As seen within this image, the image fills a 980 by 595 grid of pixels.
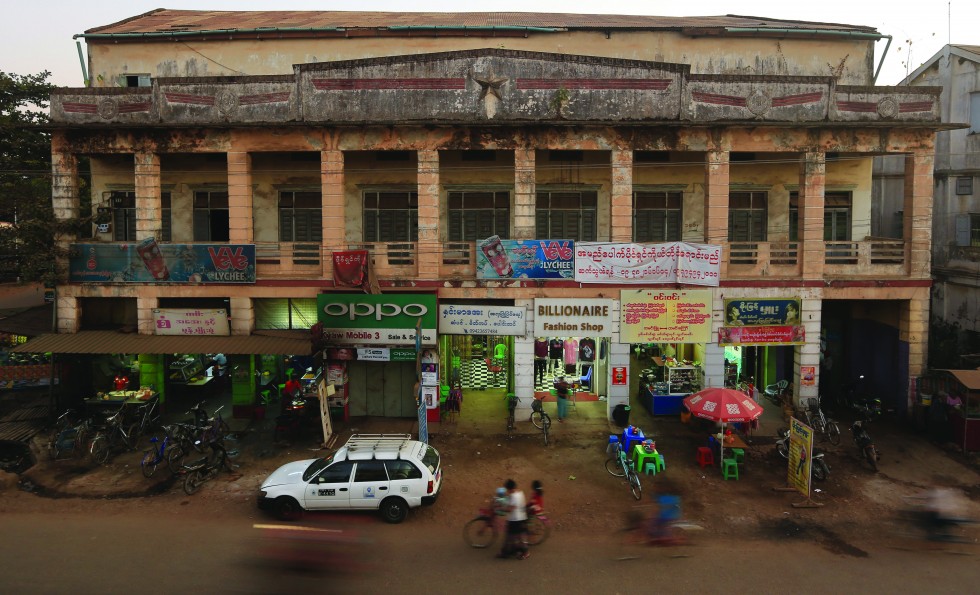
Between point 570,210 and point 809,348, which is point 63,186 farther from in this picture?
point 809,348

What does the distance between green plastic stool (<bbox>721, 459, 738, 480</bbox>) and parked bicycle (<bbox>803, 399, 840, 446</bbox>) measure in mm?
4546

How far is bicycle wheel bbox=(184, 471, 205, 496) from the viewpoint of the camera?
15.3m

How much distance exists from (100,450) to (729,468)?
17.2m

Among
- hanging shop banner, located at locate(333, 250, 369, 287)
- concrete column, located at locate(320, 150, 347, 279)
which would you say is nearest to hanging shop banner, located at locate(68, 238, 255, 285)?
concrete column, located at locate(320, 150, 347, 279)

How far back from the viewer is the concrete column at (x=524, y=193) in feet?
65.1

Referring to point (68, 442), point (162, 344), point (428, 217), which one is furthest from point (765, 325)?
point (68, 442)

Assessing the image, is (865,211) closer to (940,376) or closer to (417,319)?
(940,376)

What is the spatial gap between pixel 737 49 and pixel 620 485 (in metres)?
17.4

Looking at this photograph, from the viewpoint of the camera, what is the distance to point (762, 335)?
66.5ft

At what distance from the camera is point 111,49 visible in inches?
939

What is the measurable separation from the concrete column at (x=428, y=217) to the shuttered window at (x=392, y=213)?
93.9 inches

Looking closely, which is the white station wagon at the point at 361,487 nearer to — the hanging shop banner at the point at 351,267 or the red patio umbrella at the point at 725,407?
the hanging shop banner at the point at 351,267

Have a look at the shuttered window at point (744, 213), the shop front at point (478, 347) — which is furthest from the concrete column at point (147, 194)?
the shuttered window at point (744, 213)

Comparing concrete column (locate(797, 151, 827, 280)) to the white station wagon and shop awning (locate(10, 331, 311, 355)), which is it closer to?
the white station wagon
